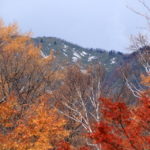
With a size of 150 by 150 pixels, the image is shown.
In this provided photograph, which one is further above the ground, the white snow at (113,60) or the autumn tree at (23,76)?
the white snow at (113,60)

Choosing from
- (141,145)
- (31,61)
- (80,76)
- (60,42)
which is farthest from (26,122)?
(60,42)

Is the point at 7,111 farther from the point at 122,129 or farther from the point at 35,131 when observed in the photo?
Answer: the point at 122,129

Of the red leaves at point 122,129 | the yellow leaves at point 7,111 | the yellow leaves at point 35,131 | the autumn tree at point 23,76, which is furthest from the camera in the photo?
the autumn tree at point 23,76

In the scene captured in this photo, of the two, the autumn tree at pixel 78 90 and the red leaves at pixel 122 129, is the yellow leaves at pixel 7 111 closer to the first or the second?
the autumn tree at pixel 78 90

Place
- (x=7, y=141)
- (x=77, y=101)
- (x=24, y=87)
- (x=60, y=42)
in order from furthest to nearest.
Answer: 1. (x=60, y=42)
2. (x=77, y=101)
3. (x=24, y=87)
4. (x=7, y=141)

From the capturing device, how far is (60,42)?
19762 cm

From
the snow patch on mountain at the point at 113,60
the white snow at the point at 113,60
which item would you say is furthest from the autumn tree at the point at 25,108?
the white snow at the point at 113,60

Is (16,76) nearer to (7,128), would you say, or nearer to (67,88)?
(7,128)

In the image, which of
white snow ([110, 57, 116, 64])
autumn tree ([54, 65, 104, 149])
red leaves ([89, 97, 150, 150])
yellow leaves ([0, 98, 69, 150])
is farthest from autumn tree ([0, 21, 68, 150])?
white snow ([110, 57, 116, 64])

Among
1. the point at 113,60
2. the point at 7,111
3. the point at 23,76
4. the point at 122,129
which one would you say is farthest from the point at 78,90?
the point at 113,60

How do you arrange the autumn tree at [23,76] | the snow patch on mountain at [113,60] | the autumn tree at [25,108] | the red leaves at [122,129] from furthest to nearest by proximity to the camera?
the snow patch on mountain at [113,60], the autumn tree at [23,76], the autumn tree at [25,108], the red leaves at [122,129]

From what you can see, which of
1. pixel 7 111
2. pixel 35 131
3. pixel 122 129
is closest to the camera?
pixel 122 129

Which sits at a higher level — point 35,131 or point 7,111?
point 7,111

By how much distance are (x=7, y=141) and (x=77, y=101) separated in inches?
276
